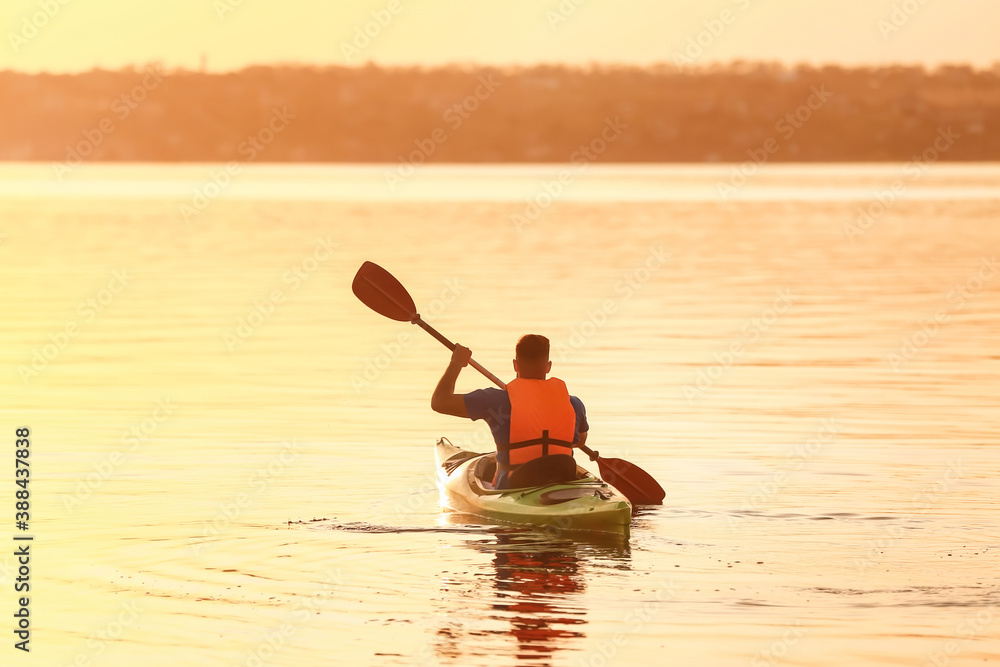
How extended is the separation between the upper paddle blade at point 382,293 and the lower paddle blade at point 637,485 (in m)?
2.70

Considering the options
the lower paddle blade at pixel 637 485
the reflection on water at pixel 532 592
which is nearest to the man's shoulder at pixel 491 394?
the reflection on water at pixel 532 592

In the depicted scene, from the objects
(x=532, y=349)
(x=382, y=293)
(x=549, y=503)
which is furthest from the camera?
Answer: (x=382, y=293)

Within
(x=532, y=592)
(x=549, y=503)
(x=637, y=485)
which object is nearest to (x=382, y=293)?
(x=637, y=485)

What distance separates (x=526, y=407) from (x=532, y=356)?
1.10ft

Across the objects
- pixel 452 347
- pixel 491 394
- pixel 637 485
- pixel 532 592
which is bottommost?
pixel 532 592

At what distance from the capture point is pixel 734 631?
31.6 ft

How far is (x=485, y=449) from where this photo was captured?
1627 cm

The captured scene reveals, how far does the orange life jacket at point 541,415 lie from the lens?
1230 centimetres

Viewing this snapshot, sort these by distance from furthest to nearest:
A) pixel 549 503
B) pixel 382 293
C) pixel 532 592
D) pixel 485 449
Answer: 1. pixel 485 449
2. pixel 382 293
3. pixel 549 503
4. pixel 532 592

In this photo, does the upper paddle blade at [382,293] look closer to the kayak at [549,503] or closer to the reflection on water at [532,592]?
the kayak at [549,503]

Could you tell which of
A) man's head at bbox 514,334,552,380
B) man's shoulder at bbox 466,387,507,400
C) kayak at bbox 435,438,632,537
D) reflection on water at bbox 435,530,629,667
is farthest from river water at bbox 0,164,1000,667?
man's head at bbox 514,334,552,380

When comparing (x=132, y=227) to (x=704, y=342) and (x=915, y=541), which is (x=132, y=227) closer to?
(x=704, y=342)

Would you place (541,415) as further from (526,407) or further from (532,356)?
(532,356)

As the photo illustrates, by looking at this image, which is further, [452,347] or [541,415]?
[452,347]
